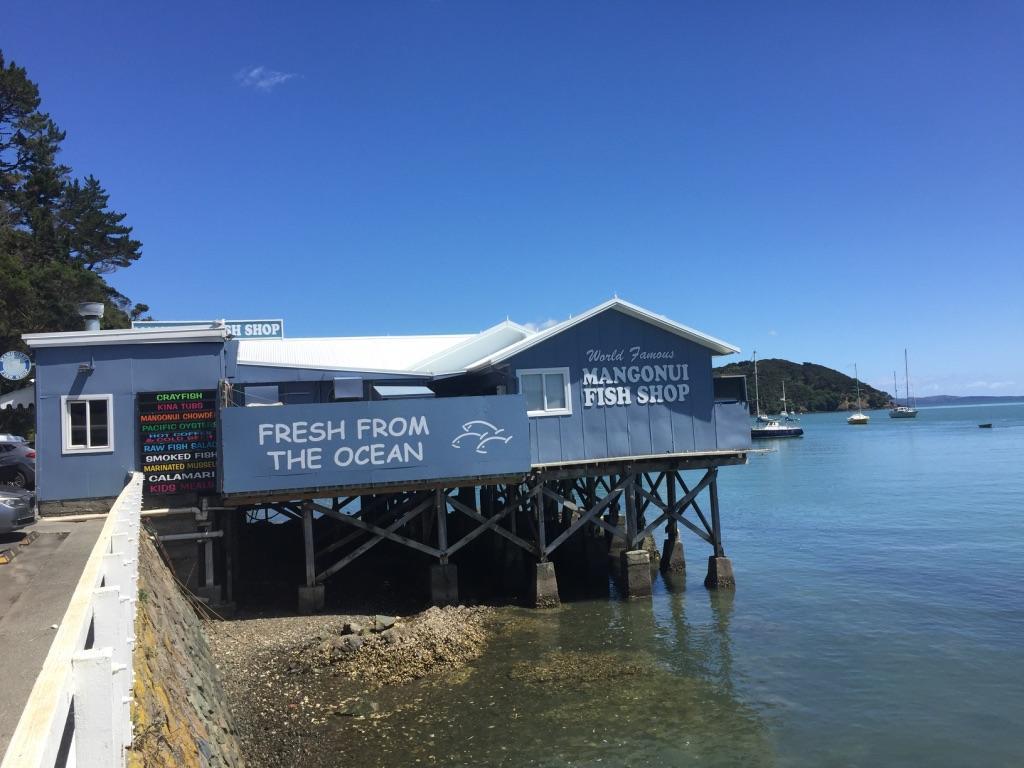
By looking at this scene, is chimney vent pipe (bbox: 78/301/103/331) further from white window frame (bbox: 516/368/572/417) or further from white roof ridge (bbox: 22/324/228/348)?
white window frame (bbox: 516/368/572/417)

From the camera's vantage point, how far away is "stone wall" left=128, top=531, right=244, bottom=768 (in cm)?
568

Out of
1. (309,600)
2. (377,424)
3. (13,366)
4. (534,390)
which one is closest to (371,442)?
(377,424)

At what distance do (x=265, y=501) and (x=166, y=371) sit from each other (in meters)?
3.75

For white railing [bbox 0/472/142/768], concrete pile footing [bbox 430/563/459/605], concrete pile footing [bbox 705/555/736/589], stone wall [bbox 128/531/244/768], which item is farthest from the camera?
concrete pile footing [bbox 705/555/736/589]

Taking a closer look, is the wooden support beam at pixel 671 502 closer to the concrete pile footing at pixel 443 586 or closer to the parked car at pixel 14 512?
the concrete pile footing at pixel 443 586

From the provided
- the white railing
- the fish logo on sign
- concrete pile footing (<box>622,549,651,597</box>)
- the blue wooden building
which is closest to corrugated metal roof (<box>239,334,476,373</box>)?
the blue wooden building

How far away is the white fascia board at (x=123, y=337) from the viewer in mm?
16141

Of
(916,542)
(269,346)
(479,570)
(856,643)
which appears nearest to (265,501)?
(479,570)

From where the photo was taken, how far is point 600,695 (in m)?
13.2

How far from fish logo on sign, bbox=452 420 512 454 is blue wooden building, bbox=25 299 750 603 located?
0.09ft

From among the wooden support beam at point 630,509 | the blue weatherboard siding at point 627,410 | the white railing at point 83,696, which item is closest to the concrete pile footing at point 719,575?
the wooden support beam at point 630,509

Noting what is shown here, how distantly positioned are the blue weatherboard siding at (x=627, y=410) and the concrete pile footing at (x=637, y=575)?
9.50 feet

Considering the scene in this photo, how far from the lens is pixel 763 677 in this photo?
14383 mm

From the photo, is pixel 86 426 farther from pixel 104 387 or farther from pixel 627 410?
pixel 627 410
